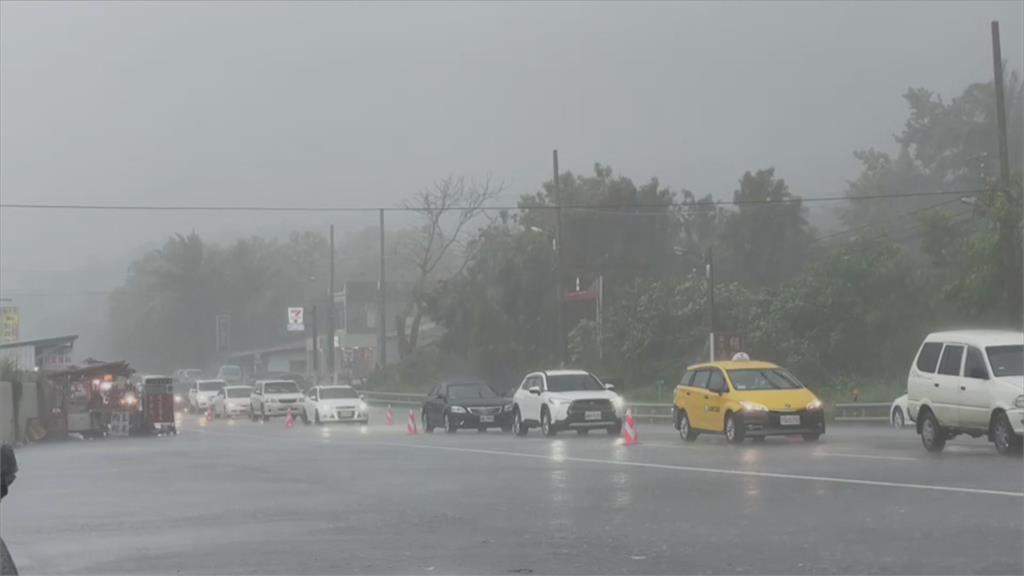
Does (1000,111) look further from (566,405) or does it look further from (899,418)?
(566,405)

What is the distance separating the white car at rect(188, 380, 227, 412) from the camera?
72.4 meters

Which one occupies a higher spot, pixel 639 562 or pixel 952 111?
pixel 952 111

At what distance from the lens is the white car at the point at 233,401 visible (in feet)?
217

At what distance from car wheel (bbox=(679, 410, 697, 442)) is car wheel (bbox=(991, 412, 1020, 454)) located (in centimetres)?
864

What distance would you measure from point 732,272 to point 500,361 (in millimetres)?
17477

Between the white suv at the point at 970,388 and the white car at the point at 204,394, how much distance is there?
5073cm

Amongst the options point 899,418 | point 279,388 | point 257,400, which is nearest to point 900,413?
point 899,418

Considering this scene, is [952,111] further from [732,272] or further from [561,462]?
[561,462]

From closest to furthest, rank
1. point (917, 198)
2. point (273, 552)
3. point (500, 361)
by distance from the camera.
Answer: point (273, 552) → point (500, 361) → point (917, 198)

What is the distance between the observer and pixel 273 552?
41.8 feet

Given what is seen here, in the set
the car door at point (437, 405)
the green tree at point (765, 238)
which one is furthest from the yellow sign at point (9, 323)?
the car door at point (437, 405)

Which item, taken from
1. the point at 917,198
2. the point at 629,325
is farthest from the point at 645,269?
the point at 917,198

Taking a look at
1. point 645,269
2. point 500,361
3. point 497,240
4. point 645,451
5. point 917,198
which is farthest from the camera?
point 917,198

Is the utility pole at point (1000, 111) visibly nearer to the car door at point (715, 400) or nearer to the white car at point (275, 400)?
the car door at point (715, 400)
